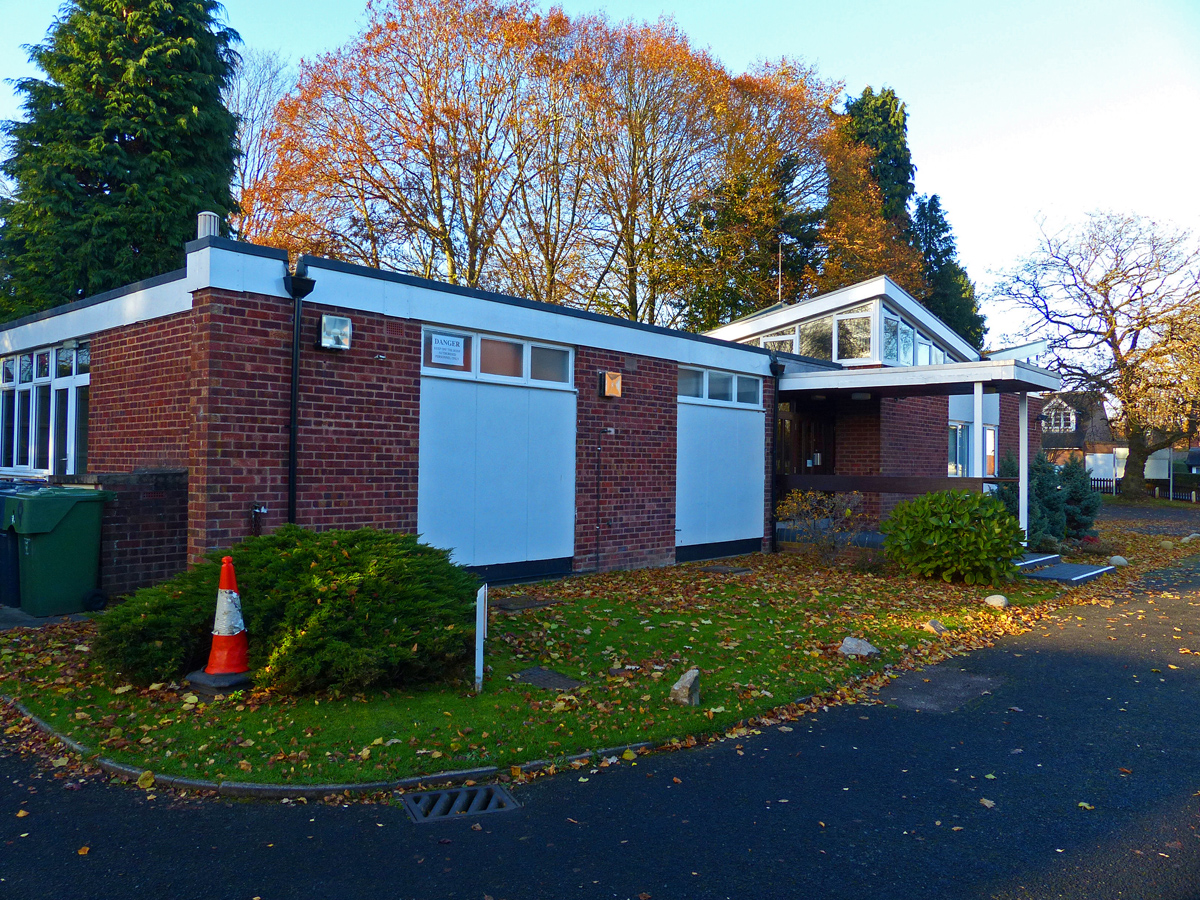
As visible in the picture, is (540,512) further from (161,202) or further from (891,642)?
(161,202)

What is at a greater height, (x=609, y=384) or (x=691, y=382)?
(x=691, y=382)

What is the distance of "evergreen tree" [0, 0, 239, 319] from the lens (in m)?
18.5

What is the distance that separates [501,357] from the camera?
32.6ft

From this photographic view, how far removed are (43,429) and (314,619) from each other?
327 inches

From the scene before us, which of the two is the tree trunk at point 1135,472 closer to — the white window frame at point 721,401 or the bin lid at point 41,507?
the white window frame at point 721,401

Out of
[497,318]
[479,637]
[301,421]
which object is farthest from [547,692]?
[497,318]

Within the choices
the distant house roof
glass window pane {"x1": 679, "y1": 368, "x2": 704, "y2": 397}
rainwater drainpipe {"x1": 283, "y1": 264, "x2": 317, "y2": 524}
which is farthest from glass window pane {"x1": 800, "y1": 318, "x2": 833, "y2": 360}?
the distant house roof

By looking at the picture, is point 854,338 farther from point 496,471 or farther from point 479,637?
point 479,637

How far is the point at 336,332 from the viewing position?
27.0 ft

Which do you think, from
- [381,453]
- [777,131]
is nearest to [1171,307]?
[777,131]

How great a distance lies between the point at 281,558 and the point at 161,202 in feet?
54.6

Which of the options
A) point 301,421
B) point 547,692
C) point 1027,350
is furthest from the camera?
point 1027,350

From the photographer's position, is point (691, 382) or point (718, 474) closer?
point (691, 382)

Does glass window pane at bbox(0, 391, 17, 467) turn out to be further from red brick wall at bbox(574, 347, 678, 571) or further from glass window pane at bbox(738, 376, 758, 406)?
glass window pane at bbox(738, 376, 758, 406)
